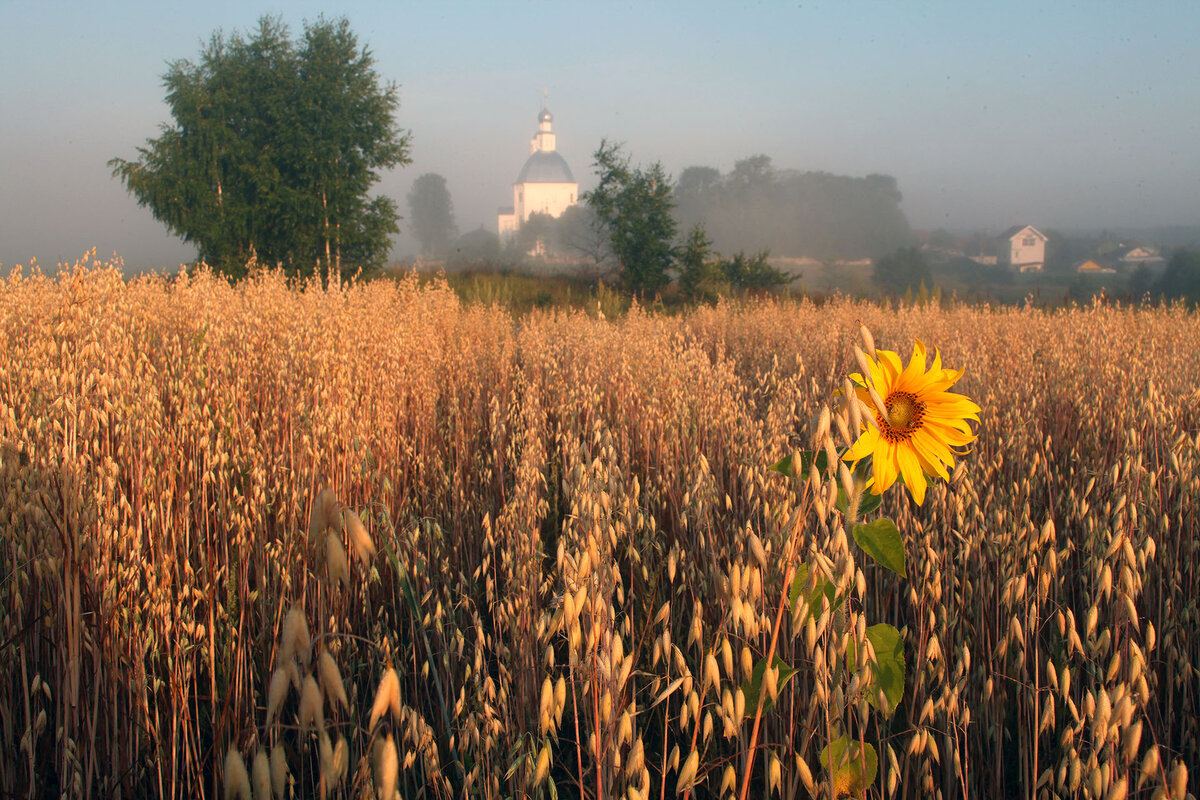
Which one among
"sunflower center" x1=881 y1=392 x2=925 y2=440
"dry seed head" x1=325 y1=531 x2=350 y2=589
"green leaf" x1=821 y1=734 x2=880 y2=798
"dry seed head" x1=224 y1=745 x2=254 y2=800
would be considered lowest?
"green leaf" x1=821 y1=734 x2=880 y2=798

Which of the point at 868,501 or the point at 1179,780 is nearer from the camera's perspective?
the point at 1179,780

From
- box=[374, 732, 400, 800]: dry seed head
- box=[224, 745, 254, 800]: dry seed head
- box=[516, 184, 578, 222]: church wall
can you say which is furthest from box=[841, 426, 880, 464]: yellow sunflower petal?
box=[516, 184, 578, 222]: church wall

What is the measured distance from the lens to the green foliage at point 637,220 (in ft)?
64.0

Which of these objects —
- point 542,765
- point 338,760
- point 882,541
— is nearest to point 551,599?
point 542,765

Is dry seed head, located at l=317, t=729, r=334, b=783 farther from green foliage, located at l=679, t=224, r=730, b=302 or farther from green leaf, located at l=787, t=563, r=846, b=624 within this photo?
green foliage, located at l=679, t=224, r=730, b=302

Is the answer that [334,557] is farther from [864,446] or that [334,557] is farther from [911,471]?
[911,471]

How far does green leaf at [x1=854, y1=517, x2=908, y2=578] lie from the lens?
3.18 feet

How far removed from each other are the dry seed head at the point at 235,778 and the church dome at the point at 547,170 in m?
98.8

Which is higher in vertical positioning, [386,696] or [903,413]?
[903,413]

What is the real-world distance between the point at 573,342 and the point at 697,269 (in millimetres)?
13464

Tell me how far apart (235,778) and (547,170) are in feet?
327

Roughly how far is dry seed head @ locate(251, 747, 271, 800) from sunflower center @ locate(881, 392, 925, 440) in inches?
37.4

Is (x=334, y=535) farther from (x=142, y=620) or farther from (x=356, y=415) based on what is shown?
(x=356, y=415)

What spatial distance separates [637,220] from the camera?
19750 millimetres
